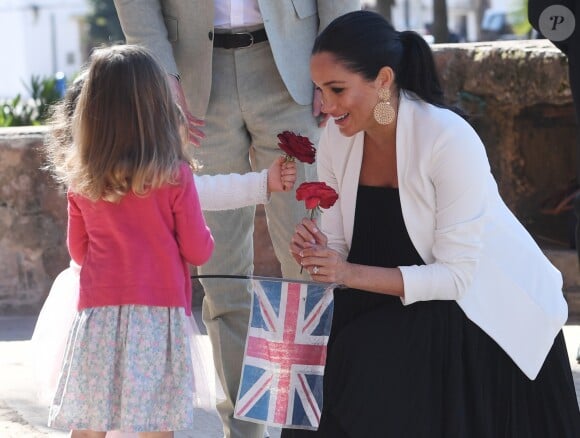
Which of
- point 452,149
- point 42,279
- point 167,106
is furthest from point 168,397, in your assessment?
point 42,279

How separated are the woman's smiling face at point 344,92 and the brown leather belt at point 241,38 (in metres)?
0.62

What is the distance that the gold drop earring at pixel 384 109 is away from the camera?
3.01m

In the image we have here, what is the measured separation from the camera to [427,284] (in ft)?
9.47

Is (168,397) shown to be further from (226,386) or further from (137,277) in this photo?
(226,386)

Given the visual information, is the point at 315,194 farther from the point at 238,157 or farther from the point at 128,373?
the point at 238,157

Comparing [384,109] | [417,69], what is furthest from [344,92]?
[417,69]

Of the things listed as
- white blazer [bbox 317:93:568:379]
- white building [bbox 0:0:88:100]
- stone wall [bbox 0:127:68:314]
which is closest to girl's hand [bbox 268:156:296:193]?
white blazer [bbox 317:93:568:379]

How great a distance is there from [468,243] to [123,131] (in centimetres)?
87

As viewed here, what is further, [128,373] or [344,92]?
[344,92]

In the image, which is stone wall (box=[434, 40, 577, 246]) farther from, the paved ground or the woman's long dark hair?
the woman's long dark hair

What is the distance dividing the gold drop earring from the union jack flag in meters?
0.44

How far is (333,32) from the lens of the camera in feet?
9.80

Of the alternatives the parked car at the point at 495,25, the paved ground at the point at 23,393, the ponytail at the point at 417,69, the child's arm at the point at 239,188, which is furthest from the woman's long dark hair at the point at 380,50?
the parked car at the point at 495,25

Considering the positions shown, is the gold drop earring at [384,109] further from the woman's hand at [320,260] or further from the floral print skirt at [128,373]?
the floral print skirt at [128,373]
